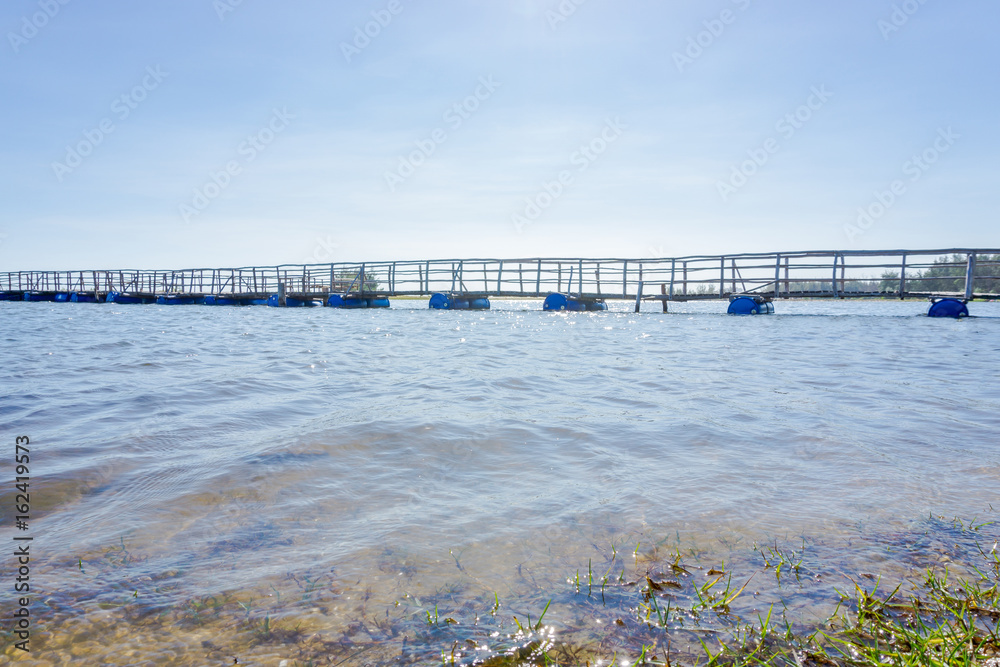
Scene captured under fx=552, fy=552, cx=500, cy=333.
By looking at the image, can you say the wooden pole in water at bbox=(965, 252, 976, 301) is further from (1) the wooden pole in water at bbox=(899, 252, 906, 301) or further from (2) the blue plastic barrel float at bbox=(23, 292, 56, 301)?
(2) the blue plastic barrel float at bbox=(23, 292, 56, 301)

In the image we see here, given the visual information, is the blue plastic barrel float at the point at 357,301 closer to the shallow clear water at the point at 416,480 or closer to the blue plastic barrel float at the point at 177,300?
the blue plastic barrel float at the point at 177,300

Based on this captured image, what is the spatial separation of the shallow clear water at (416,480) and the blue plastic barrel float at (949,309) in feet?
41.3

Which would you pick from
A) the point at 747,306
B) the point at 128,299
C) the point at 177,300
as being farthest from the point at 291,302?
the point at 747,306

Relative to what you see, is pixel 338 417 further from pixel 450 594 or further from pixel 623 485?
pixel 450 594

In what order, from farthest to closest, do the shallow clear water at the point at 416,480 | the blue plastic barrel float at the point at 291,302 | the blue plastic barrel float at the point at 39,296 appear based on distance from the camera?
1. the blue plastic barrel float at the point at 39,296
2. the blue plastic barrel float at the point at 291,302
3. the shallow clear water at the point at 416,480

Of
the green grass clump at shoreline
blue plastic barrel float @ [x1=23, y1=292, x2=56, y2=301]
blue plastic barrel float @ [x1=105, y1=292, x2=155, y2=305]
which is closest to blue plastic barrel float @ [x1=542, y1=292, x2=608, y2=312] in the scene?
the green grass clump at shoreline

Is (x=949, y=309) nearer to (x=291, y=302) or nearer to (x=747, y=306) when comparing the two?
(x=747, y=306)

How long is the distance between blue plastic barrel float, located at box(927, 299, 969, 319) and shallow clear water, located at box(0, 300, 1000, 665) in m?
12.6

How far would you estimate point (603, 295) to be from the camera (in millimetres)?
21688

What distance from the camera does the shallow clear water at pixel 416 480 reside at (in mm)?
1769

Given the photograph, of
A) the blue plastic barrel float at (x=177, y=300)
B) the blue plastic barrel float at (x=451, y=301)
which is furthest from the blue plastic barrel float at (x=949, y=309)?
the blue plastic barrel float at (x=177, y=300)

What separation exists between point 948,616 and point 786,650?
56 cm

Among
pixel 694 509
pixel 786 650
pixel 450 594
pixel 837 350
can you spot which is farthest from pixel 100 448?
pixel 837 350

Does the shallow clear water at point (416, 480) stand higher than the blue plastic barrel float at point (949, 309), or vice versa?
the blue plastic barrel float at point (949, 309)
